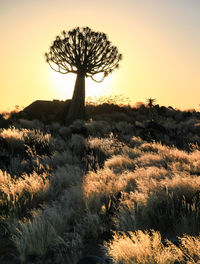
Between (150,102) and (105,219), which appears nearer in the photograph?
(105,219)

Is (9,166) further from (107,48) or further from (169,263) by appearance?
(107,48)

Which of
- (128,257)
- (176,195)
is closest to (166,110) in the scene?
(176,195)

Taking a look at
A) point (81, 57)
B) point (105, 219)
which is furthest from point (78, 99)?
point (105, 219)

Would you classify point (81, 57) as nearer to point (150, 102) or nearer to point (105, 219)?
point (150, 102)

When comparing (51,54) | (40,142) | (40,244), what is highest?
(51,54)

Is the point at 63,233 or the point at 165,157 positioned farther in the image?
the point at 165,157

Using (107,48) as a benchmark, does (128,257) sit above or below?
below

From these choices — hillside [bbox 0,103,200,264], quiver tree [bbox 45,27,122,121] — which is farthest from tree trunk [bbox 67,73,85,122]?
hillside [bbox 0,103,200,264]

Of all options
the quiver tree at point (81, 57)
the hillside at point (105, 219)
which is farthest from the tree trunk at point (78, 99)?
the hillside at point (105, 219)

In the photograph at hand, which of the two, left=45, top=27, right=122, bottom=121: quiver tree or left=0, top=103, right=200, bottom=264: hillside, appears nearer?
left=0, top=103, right=200, bottom=264: hillside

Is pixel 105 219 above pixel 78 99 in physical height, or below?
below

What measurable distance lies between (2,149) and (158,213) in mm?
5852

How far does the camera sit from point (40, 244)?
287 cm

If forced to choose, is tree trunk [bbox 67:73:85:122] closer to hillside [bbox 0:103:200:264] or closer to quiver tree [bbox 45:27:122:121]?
quiver tree [bbox 45:27:122:121]
